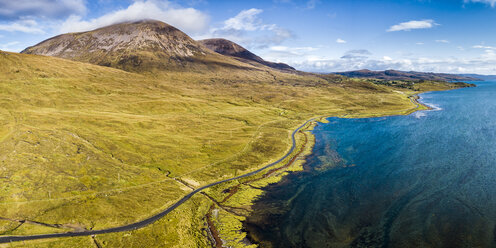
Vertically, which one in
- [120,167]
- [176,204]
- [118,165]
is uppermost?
[118,165]

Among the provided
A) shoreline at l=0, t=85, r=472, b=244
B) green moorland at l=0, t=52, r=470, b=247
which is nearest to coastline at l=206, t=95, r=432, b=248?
shoreline at l=0, t=85, r=472, b=244

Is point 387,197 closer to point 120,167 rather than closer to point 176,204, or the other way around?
point 176,204

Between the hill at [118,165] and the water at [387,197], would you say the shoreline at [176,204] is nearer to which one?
the hill at [118,165]

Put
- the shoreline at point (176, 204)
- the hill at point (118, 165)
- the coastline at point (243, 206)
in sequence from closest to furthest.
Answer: the shoreline at point (176, 204) < the coastline at point (243, 206) < the hill at point (118, 165)

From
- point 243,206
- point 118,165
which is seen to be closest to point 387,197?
point 243,206

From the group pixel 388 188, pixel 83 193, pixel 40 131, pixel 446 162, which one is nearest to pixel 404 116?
pixel 446 162

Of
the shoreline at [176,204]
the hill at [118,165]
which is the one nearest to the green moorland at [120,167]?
the hill at [118,165]

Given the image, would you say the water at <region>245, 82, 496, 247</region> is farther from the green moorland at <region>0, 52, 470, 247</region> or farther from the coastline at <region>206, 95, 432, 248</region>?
the green moorland at <region>0, 52, 470, 247</region>

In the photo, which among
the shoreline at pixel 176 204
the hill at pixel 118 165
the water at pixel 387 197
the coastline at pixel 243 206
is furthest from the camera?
the hill at pixel 118 165

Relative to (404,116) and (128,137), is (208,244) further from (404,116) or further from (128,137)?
(404,116)

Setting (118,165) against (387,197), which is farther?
(118,165)
